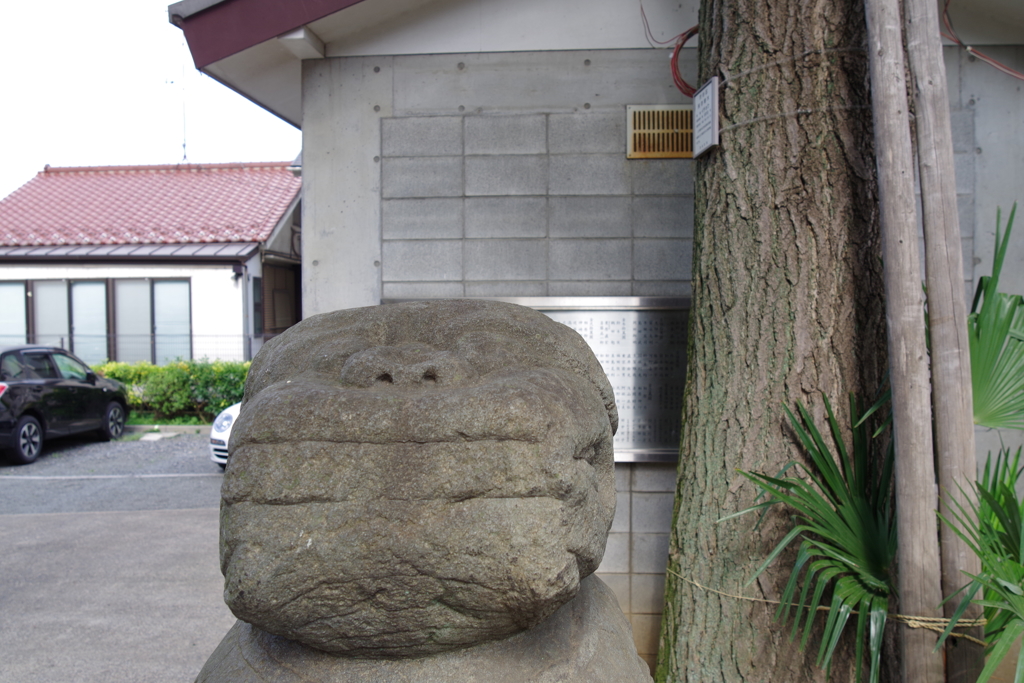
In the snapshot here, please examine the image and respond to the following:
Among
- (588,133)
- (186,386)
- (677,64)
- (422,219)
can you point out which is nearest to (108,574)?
(422,219)

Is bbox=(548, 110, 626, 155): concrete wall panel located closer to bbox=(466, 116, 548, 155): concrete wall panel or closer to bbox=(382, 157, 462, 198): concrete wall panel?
A: bbox=(466, 116, 548, 155): concrete wall panel

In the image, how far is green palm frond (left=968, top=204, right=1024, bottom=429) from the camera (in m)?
2.07

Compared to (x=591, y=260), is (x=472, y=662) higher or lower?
lower

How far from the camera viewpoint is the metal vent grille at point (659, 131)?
3.18 m

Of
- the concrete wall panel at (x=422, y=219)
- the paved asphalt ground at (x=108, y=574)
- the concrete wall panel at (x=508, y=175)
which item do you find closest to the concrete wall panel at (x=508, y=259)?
the concrete wall panel at (x=422, y=219)

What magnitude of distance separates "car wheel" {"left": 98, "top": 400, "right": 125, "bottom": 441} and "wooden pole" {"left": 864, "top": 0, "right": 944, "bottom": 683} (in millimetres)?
9870

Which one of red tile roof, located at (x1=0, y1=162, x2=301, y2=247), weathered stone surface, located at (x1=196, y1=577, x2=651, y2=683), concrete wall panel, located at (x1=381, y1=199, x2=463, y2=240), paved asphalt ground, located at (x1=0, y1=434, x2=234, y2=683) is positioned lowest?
paved asphalt ground, located at (x1=0, y1=434, x2=234, y2=683)

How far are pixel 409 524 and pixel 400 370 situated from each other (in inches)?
13.3

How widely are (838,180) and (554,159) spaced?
1.32m

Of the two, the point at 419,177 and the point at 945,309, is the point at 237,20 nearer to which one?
the point at 419,177

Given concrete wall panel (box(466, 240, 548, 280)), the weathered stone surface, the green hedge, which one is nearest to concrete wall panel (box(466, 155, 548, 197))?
concrete wall panel (box(466, 240, 548, 280))

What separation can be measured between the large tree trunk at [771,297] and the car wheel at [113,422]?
915 cm

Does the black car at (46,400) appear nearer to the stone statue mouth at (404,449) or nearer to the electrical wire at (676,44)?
the electrical wire at (676,44)

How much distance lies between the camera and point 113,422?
31.4ft
